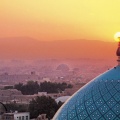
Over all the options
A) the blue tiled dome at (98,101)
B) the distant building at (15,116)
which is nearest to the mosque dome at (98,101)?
the blue tiled dome at (98,101)

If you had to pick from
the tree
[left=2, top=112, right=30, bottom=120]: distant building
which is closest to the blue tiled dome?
[left=2, top=112, right=30, bottom=120]: distant building

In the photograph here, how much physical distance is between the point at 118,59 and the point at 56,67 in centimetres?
6611

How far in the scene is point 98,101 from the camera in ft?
13.9

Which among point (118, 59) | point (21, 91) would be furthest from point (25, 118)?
point (21, 91)

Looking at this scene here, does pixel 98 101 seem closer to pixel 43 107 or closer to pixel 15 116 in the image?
pixel 15 116

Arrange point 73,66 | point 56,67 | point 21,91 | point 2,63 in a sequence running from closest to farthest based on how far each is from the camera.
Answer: point 21,91 < point 2,63 < point 73,66 < point 56,67

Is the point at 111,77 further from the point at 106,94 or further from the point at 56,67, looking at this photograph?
the point at 56,67

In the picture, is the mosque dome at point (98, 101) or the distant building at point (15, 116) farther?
the distant building at point (15, 116)

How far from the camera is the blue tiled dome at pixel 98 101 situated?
4.14 m

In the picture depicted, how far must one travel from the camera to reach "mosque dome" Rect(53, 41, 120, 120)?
13.6 ft

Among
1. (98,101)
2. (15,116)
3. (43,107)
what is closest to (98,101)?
(98,101)

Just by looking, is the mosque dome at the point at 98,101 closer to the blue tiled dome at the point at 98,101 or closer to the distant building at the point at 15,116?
the blue tiled dome at the point at 98,101

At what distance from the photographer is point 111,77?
4.41 metres

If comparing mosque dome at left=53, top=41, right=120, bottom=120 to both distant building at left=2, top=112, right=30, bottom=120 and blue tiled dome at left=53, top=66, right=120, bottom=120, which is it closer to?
blue tiled dome at left=53, top=66, right=120, bottom=120
